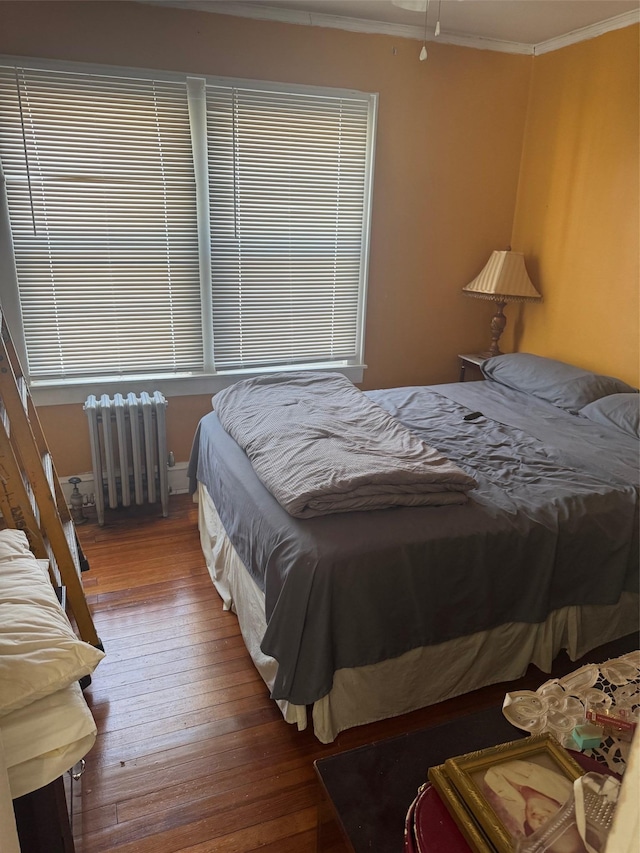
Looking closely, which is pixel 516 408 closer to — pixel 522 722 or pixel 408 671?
pixel 408 671

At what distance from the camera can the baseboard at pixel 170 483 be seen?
323 centimetres

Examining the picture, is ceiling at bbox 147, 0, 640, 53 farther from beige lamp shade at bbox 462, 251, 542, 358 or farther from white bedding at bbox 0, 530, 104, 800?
white bedding at bbox 0, 530, 104, 800

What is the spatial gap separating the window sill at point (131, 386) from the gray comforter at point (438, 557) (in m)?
1.09

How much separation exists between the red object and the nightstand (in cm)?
307

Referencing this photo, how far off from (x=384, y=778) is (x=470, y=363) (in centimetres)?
311

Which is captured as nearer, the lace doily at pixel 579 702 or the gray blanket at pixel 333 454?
the lace doily at pixel 579 702

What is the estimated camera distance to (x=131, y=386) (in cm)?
325

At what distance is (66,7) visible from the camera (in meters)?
2.65

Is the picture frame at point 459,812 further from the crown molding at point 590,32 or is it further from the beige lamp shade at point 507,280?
the crown molding at point 590,32

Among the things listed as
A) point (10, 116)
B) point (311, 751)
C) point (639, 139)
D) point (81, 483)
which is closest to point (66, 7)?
point (10, 116)

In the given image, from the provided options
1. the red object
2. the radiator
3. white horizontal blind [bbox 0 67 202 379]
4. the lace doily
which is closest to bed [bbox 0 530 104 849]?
the red object

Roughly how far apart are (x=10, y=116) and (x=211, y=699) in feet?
8.97

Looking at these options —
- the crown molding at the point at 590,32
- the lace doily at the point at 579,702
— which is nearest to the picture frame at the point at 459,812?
the lace doily at the point at 579,702

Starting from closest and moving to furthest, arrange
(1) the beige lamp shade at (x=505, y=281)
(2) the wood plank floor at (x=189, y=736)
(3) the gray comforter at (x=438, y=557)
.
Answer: (2) the wood plank floor at (x=189, y=736) < (3) the gray comforter at (x=438, y=557) < (1) the beige lamp shade at (x=505, y=281)
